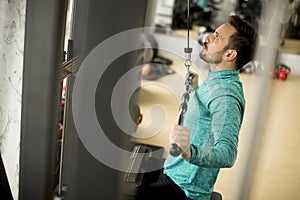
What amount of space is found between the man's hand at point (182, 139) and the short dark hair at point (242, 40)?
162 mm

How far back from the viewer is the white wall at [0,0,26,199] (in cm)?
77

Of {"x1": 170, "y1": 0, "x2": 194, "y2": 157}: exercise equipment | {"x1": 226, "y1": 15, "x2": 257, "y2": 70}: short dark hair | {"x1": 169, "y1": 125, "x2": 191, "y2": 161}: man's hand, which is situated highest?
{"x1": 226, "y1": 15, "x2": 257, "y2": 70}: short dark hair

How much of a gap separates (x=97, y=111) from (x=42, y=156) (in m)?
0.14

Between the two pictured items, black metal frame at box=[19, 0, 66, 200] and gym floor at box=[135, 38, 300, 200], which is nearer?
black metal frame at box=[19, 0, 66, 200]

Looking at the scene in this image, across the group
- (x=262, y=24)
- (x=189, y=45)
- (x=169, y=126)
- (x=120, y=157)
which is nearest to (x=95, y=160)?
(x=120, y=157)

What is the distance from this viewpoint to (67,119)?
794mm

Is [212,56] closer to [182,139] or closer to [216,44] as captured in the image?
[216,44]

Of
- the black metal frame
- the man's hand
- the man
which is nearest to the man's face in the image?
the man

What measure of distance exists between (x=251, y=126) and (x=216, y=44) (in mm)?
189

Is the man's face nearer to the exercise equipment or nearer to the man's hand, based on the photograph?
the exercise equipment

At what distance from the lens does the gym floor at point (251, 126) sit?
0.79m

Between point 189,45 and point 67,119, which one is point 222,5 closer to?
point 189,45

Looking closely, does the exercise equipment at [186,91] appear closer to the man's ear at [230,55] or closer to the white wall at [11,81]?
the man's ear at [230,55]

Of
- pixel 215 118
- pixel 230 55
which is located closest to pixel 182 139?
pixel 215 118
